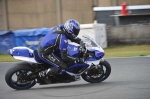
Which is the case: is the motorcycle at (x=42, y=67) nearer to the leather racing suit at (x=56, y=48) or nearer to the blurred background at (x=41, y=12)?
the leather racing suit at (x=56, y=48)

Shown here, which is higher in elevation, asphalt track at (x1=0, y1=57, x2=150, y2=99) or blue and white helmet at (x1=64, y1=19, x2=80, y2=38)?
blue and white helmet at (x1=64, y1=19, x2=80, y2=38)

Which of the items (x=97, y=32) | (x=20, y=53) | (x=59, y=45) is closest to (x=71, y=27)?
(x=59, y=45)

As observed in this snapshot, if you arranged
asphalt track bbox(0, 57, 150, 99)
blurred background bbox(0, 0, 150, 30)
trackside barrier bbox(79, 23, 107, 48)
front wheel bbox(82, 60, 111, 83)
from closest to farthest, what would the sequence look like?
asphalt track bbox(0, 57, 150, 99)
front wheel bbox(82, 60, 111, 83)
trackside barrier bbox(79, 23, 107, 48)
blurred background bbox(0, 0, 150, 30)

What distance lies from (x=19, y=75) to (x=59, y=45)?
1195 mm

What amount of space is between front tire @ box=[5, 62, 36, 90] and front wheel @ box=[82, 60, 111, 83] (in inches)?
53.1

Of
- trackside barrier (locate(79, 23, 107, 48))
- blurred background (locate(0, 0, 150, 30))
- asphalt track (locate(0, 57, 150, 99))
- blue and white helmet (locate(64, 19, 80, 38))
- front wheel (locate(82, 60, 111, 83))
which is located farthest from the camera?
blurred background (locate(0, 0, 150, 30))

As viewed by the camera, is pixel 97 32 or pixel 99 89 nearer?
pixel 99 89

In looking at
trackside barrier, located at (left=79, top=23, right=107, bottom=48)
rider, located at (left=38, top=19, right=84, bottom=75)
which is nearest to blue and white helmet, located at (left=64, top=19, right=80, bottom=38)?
rider, located at (left=38, top=19, right=84, bottom=75)

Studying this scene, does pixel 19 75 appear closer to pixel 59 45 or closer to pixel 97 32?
pixel 59 45

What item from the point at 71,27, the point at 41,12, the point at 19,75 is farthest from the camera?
the point at 41,12

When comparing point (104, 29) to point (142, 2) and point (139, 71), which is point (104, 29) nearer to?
point (139, 71)

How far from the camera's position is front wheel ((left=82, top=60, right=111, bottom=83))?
8.38 meters

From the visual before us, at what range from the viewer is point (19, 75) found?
26.4 ft

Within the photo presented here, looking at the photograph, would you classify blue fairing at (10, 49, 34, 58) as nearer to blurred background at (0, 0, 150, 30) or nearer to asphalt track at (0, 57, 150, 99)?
asphalt track at (0, 57, 150, 99)
